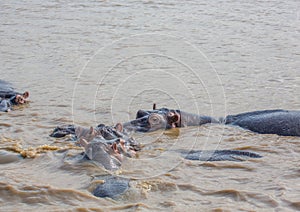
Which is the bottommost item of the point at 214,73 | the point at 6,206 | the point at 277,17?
the point at 6,206

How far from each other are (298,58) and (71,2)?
31.1 ft

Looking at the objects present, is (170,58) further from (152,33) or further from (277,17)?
(277,17)

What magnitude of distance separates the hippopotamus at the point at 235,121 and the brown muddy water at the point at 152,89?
0.14 m

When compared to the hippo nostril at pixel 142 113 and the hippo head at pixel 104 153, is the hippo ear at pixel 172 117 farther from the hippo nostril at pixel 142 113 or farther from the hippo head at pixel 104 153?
the hippo head at pixel 104 153

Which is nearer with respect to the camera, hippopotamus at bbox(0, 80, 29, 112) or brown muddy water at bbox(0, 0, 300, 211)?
brown muddy water at bbox(0, 0, 300, 211)

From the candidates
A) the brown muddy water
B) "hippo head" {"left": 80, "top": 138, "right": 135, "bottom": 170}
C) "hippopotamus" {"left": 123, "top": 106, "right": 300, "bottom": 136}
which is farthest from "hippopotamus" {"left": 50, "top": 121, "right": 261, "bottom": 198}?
"hippopotamus" {"left": 123, "top": 106, "right": 300, "bottom": 136}

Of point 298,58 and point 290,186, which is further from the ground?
point 298,58

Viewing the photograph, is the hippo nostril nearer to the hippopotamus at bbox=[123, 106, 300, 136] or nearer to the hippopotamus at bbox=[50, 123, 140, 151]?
the hippopotamus at bbox=[123, 106, 300, 136]

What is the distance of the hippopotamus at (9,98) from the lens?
29.3 ft

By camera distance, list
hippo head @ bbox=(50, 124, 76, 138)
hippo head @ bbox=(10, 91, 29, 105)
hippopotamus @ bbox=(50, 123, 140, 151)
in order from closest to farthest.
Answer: hippopotamus @ bbox=(50, 123, 140, 151) < hippo head @ bbox=(50, 124, 76, 138) < hippo head @ bbox=(10, 91, 29, 105)

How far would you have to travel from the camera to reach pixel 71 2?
771 inches

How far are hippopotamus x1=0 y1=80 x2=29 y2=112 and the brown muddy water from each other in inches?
8.0

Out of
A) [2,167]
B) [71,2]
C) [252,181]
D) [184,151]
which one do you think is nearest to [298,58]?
[184,151]

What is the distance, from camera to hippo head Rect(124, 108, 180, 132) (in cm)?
795
